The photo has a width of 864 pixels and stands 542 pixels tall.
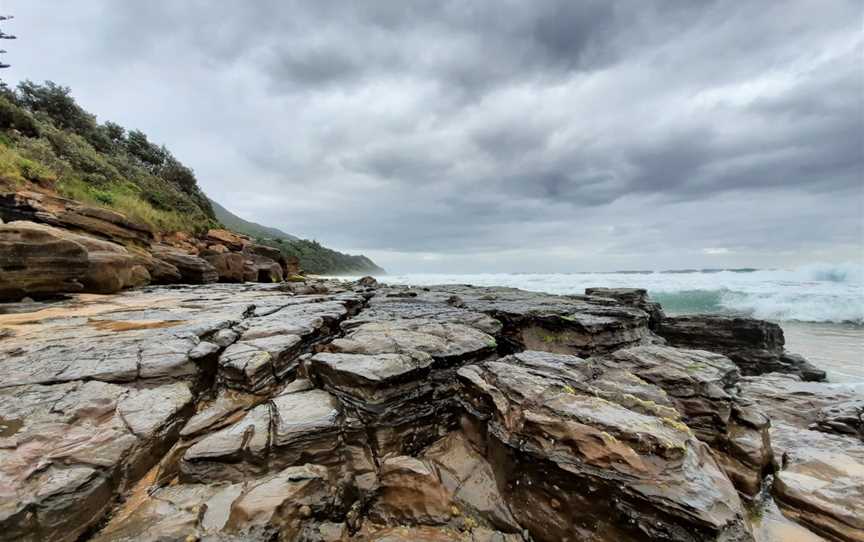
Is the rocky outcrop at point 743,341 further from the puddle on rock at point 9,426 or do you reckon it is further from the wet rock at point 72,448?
the puddle on rock at point 9,426

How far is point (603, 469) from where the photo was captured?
251 centimetres

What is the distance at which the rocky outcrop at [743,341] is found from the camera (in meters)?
9.92

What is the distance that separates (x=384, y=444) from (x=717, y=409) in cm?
380

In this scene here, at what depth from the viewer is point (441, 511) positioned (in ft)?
9.22

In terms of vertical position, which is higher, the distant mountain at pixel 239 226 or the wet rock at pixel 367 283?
the distant mountain at pixel 239 226

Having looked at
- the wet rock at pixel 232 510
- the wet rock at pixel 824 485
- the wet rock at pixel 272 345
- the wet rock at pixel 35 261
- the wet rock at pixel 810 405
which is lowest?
the wet rock at pixel 810 405

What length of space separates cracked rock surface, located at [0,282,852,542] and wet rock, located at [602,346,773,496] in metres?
0.02

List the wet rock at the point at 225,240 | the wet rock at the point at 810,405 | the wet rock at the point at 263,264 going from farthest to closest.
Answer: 1. the wet rock at the point at 225,240
2. the wet rock at the point at 263,264
3. the wet rock at the point at 810,405

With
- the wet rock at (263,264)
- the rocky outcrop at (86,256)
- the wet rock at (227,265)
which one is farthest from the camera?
the wet rock at (263,264)

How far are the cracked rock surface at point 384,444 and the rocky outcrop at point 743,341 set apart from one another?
6141 millimetres

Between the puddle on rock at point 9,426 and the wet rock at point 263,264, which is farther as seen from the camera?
the wet rock at point 263,264

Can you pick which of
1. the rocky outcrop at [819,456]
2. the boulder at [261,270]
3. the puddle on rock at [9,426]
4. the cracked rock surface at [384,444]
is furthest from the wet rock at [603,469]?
the boulder at [261,270]

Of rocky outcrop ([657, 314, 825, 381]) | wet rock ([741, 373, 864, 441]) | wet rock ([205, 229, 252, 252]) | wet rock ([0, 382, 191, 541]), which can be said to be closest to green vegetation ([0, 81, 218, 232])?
wet rock ([205, 229, 252, 252])

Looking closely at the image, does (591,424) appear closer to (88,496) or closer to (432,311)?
(88,496)
